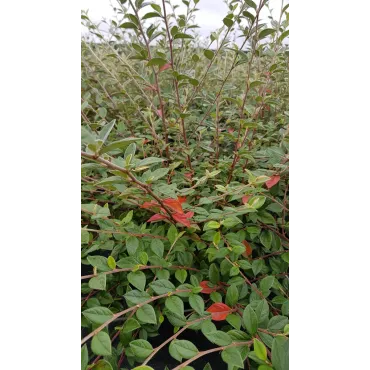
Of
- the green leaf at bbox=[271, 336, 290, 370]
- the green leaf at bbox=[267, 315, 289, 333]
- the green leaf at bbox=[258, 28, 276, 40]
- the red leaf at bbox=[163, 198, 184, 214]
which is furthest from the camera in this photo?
the green leaf at bbox=[258, 28, 276, 40]

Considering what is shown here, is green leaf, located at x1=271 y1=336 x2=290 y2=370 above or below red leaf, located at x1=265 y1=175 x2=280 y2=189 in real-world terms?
below

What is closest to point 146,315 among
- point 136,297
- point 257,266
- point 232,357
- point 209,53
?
point 136,297

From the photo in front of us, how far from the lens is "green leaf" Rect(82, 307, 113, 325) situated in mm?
529

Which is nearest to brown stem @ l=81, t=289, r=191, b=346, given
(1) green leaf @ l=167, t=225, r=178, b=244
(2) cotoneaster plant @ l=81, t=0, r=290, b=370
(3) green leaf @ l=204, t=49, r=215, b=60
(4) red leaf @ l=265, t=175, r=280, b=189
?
(2) cotoneaster plant @ l=81, t=0, r=290, b=370

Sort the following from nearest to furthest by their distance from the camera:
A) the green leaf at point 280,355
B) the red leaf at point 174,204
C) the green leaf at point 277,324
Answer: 1. the green leaf at point 280,355
2. the green leaf at point 277,324
3. the red leaf at point 174,204

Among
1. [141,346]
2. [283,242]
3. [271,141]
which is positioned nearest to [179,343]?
[141,346]

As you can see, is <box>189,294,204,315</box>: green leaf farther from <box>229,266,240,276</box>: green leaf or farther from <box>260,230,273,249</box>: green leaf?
<box>260,230,273,249</box>: green leaf

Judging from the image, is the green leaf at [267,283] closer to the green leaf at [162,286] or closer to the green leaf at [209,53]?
the green leaf at [162,286]

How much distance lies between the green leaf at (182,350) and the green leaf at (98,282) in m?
0.15

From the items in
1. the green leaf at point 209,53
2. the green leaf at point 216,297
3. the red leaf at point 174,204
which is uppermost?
the green leaf at point 209,53

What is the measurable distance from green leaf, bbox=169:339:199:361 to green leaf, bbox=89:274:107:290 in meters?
0.15

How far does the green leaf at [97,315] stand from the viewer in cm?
53

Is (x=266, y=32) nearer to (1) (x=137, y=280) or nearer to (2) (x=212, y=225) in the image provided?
(2) (x=212, y=225)

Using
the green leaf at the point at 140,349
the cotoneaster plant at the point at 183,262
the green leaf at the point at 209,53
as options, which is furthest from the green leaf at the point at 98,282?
the green leaf at the point at 209,53
